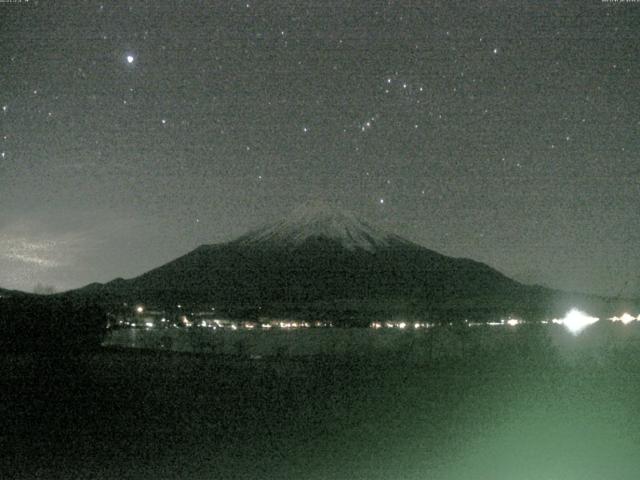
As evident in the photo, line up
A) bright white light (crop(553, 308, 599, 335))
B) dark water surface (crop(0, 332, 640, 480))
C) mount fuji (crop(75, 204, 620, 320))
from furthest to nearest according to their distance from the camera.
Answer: mount fuji (crop(75, 204, 620, 320)) < bright white light (crop(553, 308, 599, 335)) < dark water surface (crop(0, 332, 640, 480))

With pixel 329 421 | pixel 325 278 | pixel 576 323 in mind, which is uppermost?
pixel 325 278

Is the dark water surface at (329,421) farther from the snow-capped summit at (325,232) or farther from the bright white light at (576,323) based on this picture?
the snow-capped summit at (325,232)

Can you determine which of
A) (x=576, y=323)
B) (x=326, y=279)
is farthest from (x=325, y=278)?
(x=576, y=323)

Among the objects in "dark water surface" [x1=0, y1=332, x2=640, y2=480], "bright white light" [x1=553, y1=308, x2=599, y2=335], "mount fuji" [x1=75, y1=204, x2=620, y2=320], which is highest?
"mount fuji" [x1=75, y1=204, x2=620, y2=320]

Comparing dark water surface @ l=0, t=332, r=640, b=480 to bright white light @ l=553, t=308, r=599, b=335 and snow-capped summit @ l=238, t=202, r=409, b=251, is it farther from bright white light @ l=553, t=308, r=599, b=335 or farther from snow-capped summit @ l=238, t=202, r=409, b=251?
snow-capped summit @ l=238, t=202, r=409, b=251

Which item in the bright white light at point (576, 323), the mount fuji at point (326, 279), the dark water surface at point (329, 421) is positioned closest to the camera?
the dark water surface at point (329, 421)

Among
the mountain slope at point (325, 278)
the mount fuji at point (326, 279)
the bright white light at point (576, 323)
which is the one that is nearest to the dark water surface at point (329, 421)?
the bright white light at point (576, 323)

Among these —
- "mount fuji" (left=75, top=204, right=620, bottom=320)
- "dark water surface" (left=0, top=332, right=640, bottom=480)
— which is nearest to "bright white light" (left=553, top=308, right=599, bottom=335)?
"dark water surface" (left=0, top=332, right=640, bottom=480)

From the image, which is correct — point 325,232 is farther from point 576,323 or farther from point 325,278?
point 576,323

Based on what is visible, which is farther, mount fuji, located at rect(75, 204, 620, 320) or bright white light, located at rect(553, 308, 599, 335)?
mount fuji, located at rect(75, 204, 620, 320)
